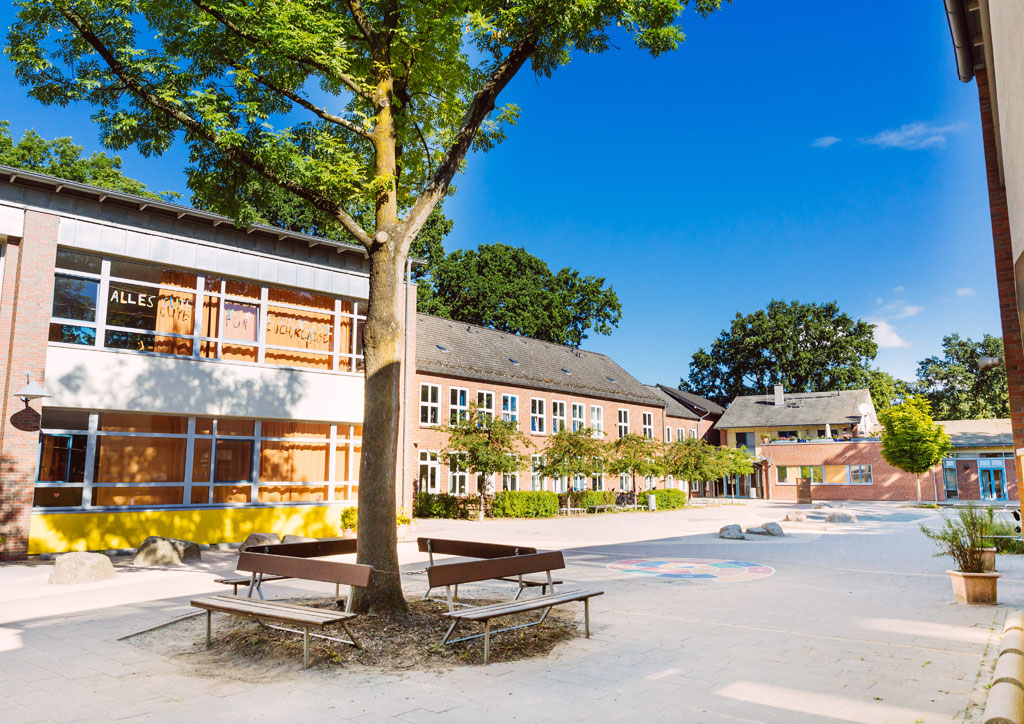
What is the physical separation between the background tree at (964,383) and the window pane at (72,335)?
A: 72.8 m

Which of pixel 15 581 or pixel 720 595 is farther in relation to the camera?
pixel 15 581


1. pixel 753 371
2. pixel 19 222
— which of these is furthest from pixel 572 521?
pixel 753 371

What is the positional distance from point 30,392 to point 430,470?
17.9 metres

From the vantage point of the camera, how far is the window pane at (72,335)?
1525 cm

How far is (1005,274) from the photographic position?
30.1ft

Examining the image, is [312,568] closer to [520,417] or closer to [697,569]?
[697,569]

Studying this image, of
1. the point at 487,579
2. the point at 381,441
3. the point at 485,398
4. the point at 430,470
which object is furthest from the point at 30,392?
the point at 485,398

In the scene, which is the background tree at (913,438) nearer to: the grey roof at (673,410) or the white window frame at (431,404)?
the grey roof at (673,410)

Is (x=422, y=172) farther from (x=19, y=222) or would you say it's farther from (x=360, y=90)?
(x=19, y=222)

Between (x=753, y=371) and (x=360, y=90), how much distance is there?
6849 cm

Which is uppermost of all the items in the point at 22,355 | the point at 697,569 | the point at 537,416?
the point at 537,416

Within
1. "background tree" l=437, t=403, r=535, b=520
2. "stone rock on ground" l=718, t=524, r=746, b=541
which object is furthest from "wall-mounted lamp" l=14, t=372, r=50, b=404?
"stone rock on ground" l=718, t=524, r=746, b=541

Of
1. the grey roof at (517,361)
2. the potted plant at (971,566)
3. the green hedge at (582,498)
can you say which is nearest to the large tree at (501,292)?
the grey roof at (517,361)

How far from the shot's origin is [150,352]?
16125 millimetres
